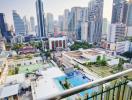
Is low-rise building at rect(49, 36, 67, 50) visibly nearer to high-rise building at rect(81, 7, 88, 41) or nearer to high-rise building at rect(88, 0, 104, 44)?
high-rise building at rect(81, 7, 88, 41)

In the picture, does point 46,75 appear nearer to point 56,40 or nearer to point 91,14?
point 56,40

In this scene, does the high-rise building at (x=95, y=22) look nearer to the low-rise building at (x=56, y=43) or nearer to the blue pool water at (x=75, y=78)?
the low-rise building at (x=56, y=43)

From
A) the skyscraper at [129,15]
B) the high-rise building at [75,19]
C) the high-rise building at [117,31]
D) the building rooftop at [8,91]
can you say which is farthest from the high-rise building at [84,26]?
the building rooftop at [8,91]

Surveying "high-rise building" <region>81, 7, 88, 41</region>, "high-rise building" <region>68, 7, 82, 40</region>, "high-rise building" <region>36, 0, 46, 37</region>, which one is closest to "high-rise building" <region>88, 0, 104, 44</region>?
"high-rise building" <region>81, 7, 88, 41</region>

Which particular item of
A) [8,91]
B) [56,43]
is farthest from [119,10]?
[8,91]

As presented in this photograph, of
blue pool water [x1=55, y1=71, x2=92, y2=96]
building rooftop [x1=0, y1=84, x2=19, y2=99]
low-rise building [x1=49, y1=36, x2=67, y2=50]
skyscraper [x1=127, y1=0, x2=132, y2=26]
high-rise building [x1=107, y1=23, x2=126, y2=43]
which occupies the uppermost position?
skyscraper [x1=127, y1=0, x2=132, y2=26]

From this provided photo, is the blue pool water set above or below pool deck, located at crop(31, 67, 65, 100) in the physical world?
below

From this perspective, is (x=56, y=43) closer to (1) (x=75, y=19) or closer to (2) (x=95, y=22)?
(2) (x=95, y=22)
